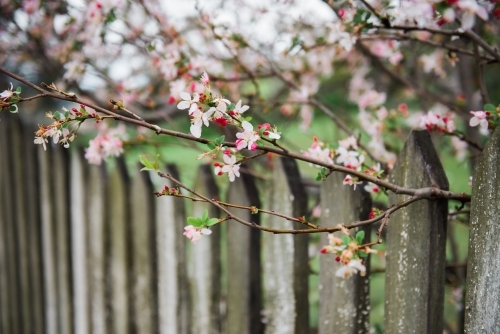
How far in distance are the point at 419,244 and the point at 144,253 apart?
105 centimetres

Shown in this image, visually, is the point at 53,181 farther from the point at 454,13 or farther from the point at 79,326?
the point at 454,13

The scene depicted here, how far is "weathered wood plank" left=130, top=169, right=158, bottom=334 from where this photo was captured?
1.73 m

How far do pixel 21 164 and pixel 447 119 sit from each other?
1847 millimetres

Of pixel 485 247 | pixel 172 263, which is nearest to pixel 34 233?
pixel 172 263

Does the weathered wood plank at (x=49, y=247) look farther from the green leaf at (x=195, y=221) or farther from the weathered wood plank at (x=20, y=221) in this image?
the green leaf at (x=195, y=221)

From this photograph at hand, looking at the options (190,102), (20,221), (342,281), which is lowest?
(342,281)

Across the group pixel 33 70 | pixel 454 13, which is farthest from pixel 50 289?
pixel 454 13

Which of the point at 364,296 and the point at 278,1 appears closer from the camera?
the point at 364,296

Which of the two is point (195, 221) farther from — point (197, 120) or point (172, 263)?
point (172, 263)

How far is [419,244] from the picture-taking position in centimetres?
106

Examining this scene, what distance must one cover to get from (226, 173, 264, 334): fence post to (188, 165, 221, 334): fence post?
66mm

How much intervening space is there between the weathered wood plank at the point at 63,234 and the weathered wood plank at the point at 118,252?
0.26 metres

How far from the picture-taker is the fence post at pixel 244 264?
4.73 ft

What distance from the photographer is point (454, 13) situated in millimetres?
730
